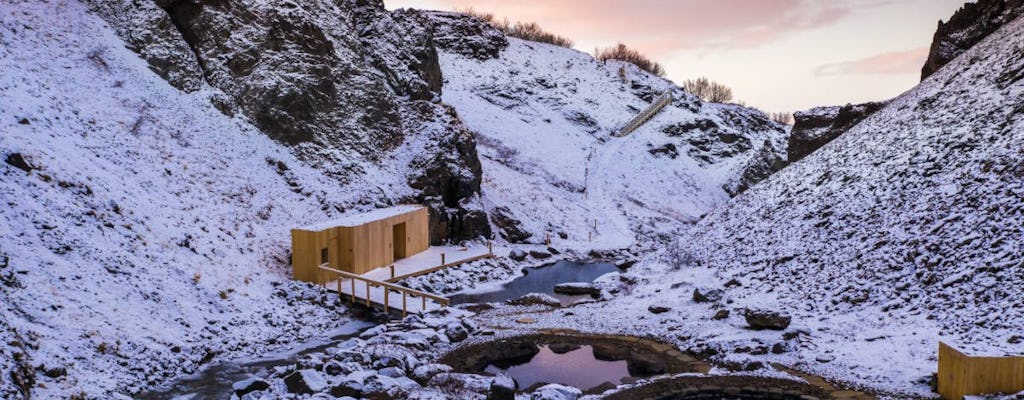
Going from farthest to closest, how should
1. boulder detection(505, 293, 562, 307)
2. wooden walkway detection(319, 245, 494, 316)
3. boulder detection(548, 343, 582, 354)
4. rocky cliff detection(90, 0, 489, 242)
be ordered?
rocky cliff detection(90, 0, 489, 242) → boulder detection(505, 293, 562, 307) → wooden walkway detection(319, 245, 494, 316) → boulder detection(548, 343, 582, 354)

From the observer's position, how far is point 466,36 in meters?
70.7

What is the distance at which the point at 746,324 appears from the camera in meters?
16.8

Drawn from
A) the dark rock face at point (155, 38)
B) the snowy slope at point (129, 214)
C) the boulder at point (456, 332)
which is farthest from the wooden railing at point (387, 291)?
the dark rock face at point (155, 38)

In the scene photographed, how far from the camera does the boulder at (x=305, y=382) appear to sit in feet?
43.5

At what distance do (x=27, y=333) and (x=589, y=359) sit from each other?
40.7ft

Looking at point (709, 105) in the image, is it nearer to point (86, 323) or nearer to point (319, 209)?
point (319, 209)

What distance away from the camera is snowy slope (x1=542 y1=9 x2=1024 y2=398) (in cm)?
1365

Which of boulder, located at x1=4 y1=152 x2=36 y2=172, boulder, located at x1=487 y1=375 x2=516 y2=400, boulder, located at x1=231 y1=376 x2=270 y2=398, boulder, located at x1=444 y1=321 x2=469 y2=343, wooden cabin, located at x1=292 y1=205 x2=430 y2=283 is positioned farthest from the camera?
wooden cabin, located at x1=292 y1=205 x2=430 y2=283

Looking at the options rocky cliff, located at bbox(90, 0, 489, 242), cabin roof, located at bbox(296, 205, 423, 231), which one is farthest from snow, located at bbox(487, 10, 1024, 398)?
rocky cliff, located at bbox(90, 0, 489, 242)

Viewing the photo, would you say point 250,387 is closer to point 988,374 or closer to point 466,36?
point 988,374

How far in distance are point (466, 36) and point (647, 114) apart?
22431 millimetres

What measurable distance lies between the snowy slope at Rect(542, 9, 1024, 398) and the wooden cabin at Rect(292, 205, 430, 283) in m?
9.27

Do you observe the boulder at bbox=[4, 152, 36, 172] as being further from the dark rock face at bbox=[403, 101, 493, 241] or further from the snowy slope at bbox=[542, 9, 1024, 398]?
the dark rock face at bbox=[403, 101, 493, 241]

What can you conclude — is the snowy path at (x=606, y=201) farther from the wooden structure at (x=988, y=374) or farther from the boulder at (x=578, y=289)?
the wooden structure at (x=988, y=374)
